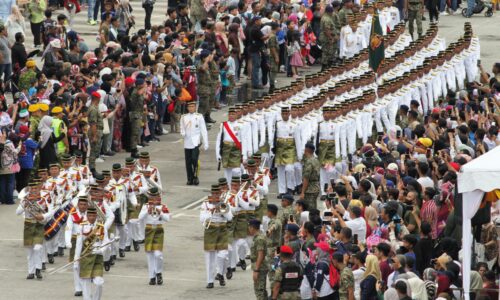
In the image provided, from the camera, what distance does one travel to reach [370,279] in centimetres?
2030

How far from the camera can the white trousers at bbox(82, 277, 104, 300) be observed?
2373cm

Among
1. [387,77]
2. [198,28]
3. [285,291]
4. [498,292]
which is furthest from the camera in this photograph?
[198,28]

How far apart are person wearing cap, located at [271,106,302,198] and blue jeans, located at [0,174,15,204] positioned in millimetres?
4977

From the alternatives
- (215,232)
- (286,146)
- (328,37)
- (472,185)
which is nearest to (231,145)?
(286,146)

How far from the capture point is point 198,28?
40.9m

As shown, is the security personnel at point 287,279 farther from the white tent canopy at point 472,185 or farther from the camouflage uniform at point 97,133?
the camouflage uniform at point 97,133

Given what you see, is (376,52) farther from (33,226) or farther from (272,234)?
(272,234)

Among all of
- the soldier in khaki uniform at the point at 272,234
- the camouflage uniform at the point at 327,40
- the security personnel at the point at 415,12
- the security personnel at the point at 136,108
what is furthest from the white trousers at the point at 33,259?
the security personnel at the point at 415,12

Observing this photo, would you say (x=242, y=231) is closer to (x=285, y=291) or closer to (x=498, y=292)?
(x=285, y=291)

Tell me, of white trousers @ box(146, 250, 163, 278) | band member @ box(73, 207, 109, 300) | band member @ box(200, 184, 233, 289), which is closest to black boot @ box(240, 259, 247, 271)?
band member @ box(200, 184, 233, 289)

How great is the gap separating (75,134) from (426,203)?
10.2 m

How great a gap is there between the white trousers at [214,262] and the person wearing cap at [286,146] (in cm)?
514

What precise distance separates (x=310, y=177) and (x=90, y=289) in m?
5.52

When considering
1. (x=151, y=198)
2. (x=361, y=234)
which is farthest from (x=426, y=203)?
(x=151, y=198)
